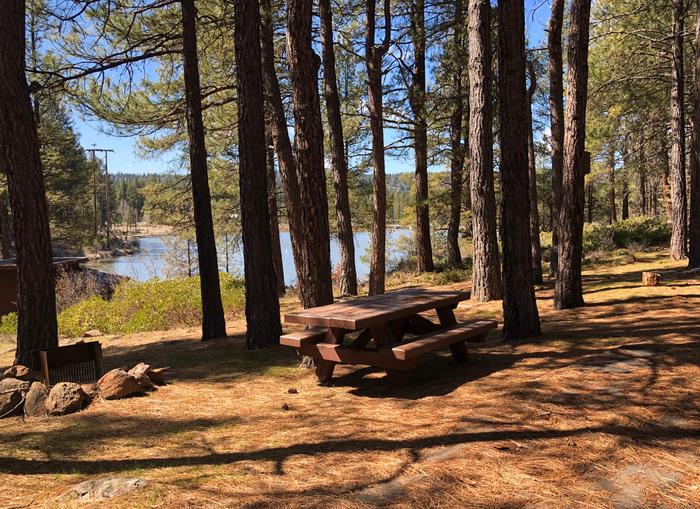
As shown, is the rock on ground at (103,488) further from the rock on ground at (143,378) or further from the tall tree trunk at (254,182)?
the tall tree trunk at (254,182)

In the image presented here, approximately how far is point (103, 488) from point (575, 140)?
722 cm

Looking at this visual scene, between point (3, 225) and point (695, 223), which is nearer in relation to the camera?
point (695, 223)

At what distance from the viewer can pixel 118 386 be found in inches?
200

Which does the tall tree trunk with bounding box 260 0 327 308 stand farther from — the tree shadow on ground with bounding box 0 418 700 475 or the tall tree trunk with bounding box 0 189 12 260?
the tall tree trunk with bounding box 0 189 12 260

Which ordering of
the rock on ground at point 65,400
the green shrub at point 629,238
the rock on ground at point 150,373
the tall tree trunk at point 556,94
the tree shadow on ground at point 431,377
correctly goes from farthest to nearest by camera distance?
1. the green shrub at point 629,238
2. the tall tree trunk at point 556,94
3. the rock on ground at point 150,373
4. the tree shadow on ground at point 431,377
5. the rock on ground at point 65,400

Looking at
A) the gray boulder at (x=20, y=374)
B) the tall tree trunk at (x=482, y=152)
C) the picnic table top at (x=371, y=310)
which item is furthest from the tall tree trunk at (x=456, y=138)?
the gray boulder at (x=20, y=374)

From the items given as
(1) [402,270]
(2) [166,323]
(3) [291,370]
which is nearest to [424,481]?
(3) [291,370]

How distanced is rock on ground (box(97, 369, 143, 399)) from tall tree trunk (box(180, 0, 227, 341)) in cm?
300

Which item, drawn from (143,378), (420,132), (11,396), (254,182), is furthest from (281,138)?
(11,396)

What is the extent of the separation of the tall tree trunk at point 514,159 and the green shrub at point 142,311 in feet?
25.1

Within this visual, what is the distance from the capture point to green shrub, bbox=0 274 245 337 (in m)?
11.6

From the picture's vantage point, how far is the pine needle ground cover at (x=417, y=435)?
108 inches

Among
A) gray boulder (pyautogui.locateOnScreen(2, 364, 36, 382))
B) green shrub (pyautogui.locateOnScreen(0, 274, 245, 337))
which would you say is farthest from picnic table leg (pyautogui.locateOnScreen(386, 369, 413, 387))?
green shrub (pyautogui.locateOnScreen(0, 274, 245, 337))

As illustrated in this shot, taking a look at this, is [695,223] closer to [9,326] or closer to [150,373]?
[150,373]
